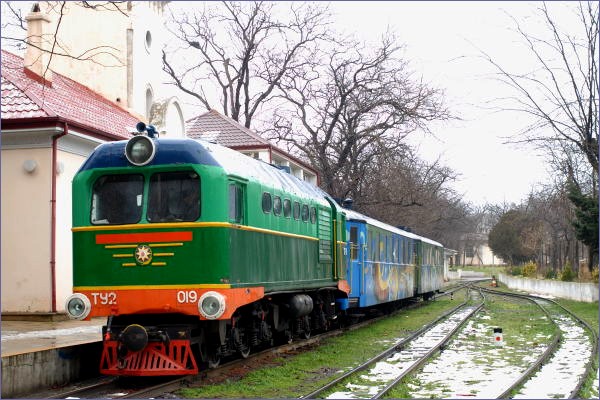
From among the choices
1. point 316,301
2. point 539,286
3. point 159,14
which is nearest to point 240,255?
point 316,301

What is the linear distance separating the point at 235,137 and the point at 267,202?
23059 mm

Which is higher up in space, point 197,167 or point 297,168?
point 297,168

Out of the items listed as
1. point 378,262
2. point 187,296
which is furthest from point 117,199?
point 378,262

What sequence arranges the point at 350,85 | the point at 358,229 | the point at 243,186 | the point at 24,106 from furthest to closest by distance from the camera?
the point at 350,85 → the point at 358,229 → the point at 24,106 → the point at 243,186

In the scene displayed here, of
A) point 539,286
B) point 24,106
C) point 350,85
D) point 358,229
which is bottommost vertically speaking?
point 539,286

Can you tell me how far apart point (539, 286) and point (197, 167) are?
38.7 metres

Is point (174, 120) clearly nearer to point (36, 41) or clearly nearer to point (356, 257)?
point (36, 41)

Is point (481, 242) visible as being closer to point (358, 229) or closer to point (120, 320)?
point (358, 229)

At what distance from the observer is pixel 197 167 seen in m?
10.8

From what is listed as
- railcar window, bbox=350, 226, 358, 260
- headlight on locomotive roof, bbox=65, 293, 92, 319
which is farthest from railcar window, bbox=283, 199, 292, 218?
railcar window, bbox=350, 226, 358, 260

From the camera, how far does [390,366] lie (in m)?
13.2

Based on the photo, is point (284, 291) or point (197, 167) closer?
Answer: point (197, 167)

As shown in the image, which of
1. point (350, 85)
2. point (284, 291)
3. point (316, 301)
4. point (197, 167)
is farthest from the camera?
point (350, 85)

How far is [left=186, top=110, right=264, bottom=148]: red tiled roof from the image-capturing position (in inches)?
1363
